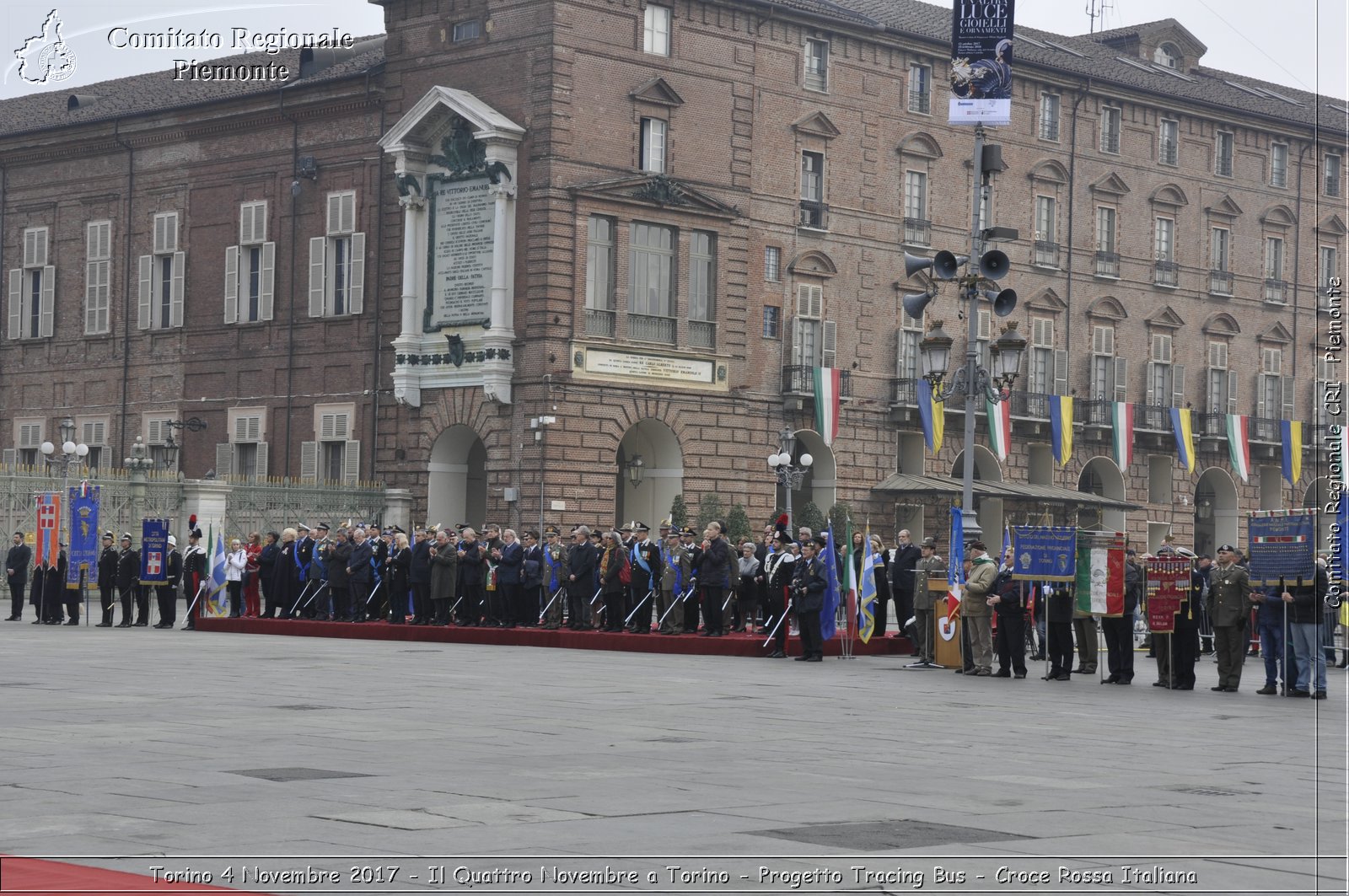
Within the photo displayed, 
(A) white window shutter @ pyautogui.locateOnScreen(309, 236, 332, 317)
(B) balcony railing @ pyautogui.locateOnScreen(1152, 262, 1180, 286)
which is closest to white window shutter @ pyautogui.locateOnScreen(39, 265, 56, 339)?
(A) white window shutter @ pyautogui.locateOnScreen(309, 236, 332, 317)

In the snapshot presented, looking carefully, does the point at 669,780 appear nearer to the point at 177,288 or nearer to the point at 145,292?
the point at 177,288

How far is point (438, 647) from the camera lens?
29.2m

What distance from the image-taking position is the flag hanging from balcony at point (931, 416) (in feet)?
165

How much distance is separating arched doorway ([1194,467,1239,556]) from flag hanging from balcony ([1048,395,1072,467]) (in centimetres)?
737

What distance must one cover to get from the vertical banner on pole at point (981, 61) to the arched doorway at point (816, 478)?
70.1 feet

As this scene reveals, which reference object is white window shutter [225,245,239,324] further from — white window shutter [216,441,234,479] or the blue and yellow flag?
the blue and yellow flag

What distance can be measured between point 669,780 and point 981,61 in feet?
61.9

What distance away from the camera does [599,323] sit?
4497 cm

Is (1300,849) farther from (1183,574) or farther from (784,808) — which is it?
(1183,574)

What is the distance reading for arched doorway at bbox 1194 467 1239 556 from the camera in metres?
59.9

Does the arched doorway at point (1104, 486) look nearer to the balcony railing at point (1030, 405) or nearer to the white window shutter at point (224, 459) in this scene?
the balcony railing at point (1030, 405)

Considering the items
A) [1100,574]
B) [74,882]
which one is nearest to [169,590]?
[1100,574]

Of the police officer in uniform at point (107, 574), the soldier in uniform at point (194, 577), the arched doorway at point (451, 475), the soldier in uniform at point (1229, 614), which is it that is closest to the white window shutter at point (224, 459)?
the arched doorway at point (451, 475)

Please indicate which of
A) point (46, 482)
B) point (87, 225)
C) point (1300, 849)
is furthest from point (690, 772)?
point (87, 225)
